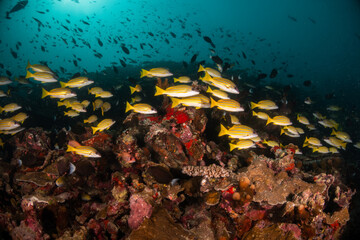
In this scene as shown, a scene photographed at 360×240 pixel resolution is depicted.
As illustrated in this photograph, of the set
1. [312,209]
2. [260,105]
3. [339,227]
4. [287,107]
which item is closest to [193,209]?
[312,209]

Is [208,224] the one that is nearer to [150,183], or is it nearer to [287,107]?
[150,183]

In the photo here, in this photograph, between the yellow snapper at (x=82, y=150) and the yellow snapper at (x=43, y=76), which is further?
the yellow snapper at (x=43, y=76)

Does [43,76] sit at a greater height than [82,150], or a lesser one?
greater

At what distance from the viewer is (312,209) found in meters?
3.05

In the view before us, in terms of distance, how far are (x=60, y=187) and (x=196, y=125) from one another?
361cm

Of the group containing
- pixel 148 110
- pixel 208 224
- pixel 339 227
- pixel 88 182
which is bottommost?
pixel 88 182

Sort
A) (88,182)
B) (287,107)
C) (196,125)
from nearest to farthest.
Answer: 1. (88,182)
2. (196,125)
3. (287,107)

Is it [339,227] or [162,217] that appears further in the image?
[339,227]

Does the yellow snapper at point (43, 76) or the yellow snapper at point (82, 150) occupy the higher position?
the yellow snapper at point (43, 76)

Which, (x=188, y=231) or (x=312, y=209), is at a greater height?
(x=312, y=209)

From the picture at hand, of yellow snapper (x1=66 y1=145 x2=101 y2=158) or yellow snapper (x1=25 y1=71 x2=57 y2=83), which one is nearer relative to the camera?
yellow snapper (x1=66 y1=145 x2=101 y2=158)

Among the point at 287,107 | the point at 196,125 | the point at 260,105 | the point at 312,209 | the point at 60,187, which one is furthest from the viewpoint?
the point at 287,107

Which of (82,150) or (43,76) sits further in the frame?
(43,76)

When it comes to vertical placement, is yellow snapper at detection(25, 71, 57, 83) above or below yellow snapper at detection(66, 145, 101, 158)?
above
